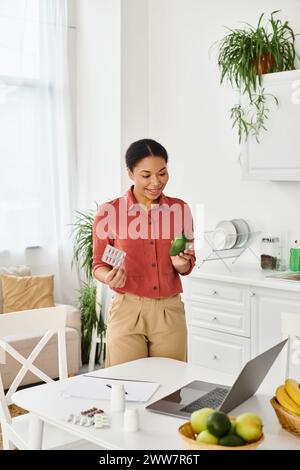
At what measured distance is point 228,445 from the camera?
150 cm

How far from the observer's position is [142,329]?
8.50ft

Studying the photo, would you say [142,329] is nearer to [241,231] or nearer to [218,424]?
[218,424]

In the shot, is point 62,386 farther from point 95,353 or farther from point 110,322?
point 95,353

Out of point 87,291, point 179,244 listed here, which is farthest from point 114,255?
point 87,291

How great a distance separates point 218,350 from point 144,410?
2128 millimetres

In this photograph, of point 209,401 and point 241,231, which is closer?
point 209,401

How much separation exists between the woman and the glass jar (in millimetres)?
1591

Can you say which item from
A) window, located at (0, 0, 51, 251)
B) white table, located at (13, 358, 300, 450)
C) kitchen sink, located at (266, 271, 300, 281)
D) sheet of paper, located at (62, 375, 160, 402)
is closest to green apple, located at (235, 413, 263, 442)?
white table, located at (13, 358, 300, 450)

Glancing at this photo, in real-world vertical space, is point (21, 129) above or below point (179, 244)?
above

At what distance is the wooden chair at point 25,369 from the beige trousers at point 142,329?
10.6 inches

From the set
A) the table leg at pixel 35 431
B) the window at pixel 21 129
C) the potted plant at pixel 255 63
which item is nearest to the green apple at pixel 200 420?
the table leg at pixel 35 431

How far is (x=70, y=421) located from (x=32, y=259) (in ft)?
11.3

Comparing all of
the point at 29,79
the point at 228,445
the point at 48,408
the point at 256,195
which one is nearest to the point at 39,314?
the point at 48,408
